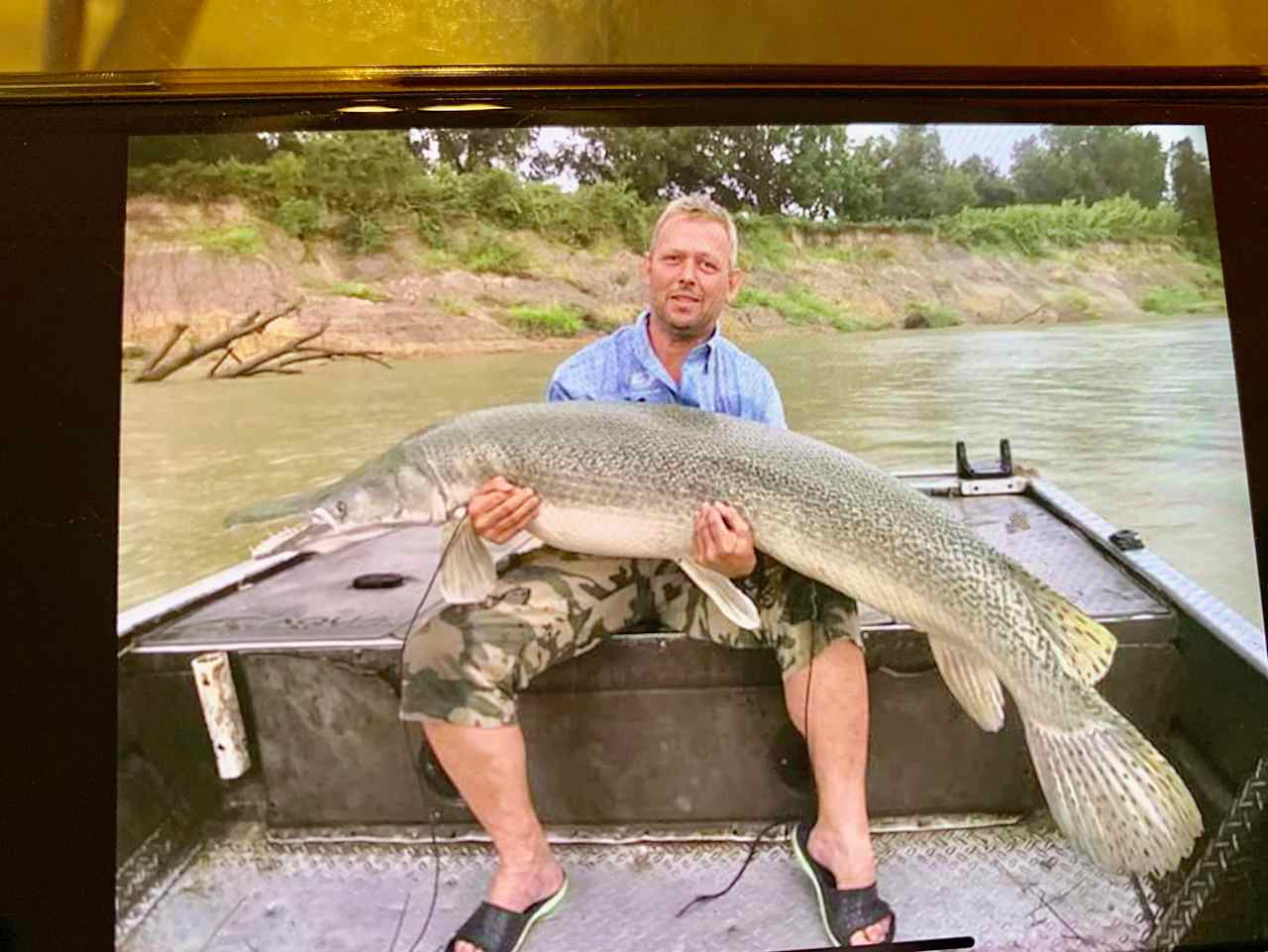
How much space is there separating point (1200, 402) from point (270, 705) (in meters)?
1.02

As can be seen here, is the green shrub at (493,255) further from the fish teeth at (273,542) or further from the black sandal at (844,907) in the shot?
the black sandal at (844,907)

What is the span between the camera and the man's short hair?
994 millimetres

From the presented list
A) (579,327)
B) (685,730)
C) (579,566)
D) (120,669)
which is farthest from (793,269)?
(120,669)

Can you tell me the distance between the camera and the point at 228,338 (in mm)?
967

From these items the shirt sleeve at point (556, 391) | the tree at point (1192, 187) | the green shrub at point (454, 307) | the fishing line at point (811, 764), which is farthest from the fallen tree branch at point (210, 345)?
the tree at point (1192, 187)

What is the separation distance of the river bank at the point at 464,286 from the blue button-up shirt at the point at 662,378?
2cm

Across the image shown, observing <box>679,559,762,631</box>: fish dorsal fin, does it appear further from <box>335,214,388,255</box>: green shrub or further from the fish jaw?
<box>335,214,388,255</box>: green shrub

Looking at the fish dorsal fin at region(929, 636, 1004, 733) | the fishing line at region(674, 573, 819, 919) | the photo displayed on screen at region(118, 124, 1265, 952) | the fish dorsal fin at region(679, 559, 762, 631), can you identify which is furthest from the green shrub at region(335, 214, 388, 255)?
the fish dorsal fin at region(929, 636, 1004, 733)

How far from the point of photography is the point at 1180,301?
106 centimetres

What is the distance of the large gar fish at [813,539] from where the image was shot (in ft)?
3.02

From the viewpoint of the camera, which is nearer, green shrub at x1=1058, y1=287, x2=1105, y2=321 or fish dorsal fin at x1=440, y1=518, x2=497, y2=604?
fish dorsal fin at x1=440, y1=518, x2=497, y2=604

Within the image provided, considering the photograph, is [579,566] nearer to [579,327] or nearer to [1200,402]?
[579,327]

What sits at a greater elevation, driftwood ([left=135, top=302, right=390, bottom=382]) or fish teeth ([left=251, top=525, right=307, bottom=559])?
driftwood ([left=135, top=302, right=390, bottom=382])

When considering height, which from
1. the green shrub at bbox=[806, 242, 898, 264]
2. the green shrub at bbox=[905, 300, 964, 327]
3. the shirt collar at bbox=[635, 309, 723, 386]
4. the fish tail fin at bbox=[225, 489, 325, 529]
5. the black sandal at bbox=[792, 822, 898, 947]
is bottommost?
the black sandal at bbox=[792, 822, 898, 947]
